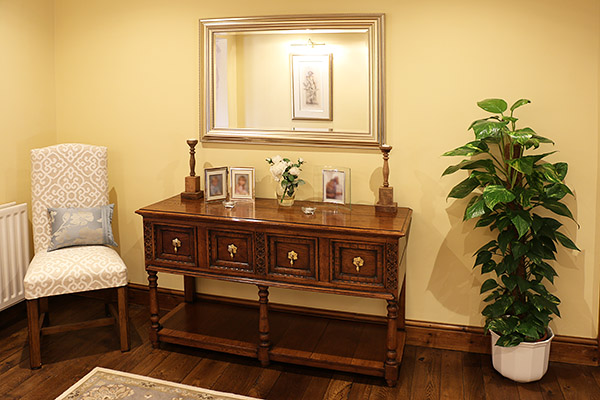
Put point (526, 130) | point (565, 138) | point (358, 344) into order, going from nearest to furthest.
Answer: point (526, 130) → point (565, 138) → point (358, 344)

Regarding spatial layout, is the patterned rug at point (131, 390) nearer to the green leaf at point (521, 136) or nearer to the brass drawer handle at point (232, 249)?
the brass drawer handle at point (232, 249)

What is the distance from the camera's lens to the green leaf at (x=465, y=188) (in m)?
3.01

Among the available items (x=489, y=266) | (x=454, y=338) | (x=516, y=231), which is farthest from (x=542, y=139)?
(x=454, y=338)

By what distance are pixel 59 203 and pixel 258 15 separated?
5.34 feet

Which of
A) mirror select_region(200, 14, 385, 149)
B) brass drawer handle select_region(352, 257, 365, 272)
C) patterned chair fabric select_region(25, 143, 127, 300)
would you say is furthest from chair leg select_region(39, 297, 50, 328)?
brass drawer handle select_region(352, 257, 365, 272)

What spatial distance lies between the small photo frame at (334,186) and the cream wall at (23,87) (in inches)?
77.4

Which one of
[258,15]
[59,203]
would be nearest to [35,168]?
[59,203]

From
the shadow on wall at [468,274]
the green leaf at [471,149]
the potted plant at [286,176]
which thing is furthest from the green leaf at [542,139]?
the potted plant at [286,176]

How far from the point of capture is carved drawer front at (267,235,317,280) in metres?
3.01

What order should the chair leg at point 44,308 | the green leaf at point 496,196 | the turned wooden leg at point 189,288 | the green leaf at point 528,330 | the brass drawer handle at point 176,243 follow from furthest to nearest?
the turned wooden leg at point 189,288
the chair leg at point 44,308
the brass drawer handle at point 176,243
the green leaf at point 528,330
the green leaf at point 496,196

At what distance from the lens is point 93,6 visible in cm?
381

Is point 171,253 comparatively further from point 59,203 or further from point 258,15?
point 258,15

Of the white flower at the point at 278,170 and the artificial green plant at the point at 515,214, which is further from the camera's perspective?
the white flower at the point at 278,170

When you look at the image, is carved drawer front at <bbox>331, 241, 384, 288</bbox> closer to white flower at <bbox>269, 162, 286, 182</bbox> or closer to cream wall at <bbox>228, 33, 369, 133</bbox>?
white flower at <bbox>269, 162, 286, 182</bbox>
